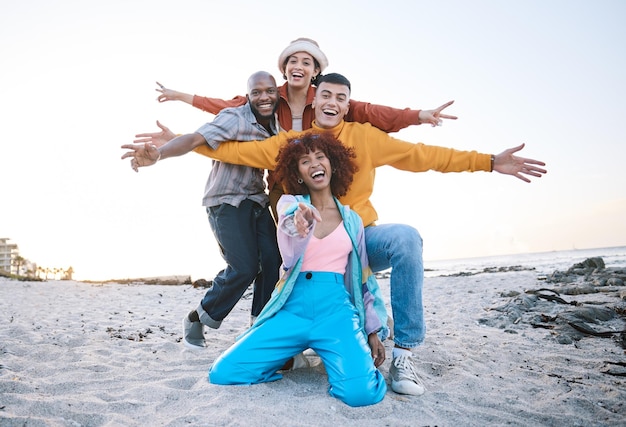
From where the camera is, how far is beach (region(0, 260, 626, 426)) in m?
2.57

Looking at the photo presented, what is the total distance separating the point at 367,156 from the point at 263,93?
3.66 feet

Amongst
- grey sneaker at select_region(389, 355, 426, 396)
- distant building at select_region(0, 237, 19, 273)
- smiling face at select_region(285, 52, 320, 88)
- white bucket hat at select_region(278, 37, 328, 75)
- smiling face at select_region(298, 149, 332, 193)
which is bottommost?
distant building at select_region(0, 237, 19, 273)

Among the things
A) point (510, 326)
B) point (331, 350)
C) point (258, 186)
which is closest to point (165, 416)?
point (331, 350)

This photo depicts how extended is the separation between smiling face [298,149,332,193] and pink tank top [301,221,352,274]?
15.2 inches

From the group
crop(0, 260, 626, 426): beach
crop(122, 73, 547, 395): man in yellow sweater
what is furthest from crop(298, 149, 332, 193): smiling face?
crop(0, 260, 626, 426): beach

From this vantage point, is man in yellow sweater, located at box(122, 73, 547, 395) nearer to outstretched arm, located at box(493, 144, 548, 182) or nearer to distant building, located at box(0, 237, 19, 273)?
outstretched arm, located at box(493, 144, 548, 182)

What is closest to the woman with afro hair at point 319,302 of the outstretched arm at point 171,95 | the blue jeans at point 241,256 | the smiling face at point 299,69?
the blue jeans at point 241,256

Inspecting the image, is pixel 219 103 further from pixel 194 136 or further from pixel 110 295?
pixel 110 295

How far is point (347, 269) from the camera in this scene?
331 centimetres

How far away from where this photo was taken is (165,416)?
2.57 meters

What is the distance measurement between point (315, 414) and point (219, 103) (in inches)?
126

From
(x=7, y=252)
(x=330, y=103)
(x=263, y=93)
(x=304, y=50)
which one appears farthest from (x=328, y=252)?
(x=7, y=252)

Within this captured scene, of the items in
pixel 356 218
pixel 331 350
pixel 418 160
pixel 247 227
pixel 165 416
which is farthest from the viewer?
pixel 247 227

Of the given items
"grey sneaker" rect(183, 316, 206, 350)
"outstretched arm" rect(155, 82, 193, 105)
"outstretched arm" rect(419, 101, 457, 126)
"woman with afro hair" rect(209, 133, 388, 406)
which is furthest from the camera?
"outstretched arm" rect(155, 82, 193, 105)
